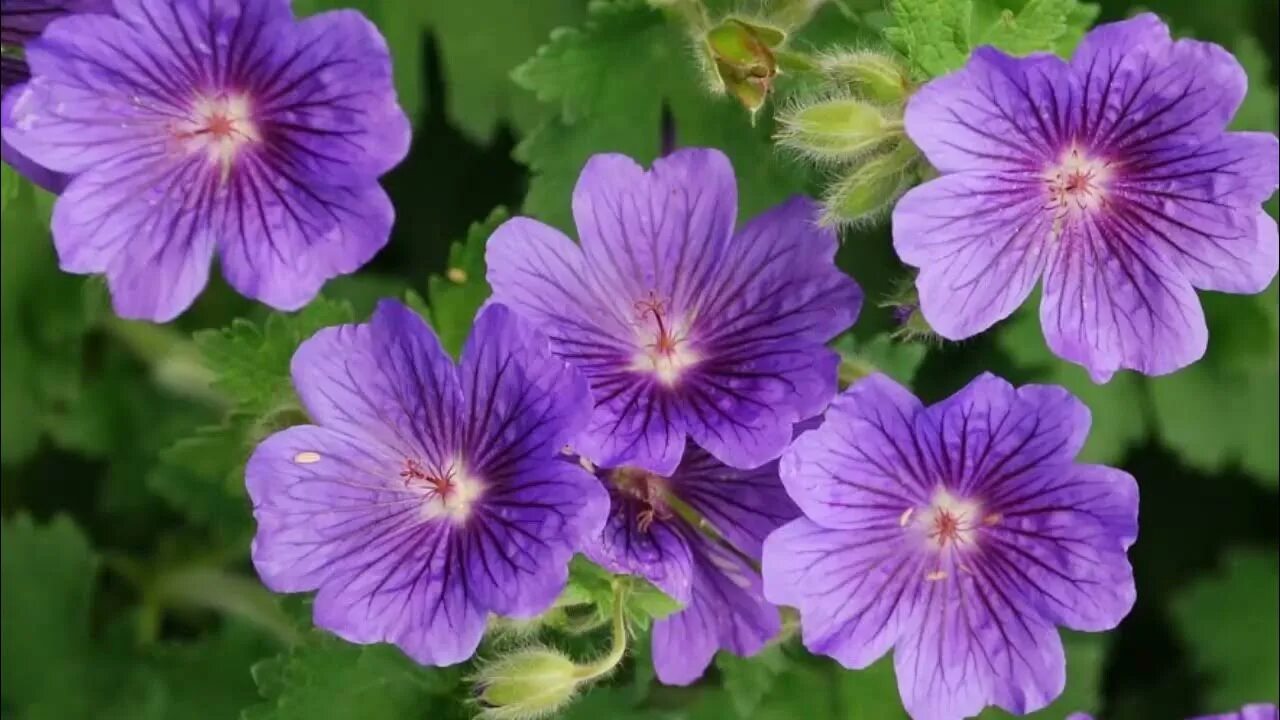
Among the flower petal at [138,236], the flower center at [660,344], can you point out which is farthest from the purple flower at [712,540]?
the flower petal at [138,236]

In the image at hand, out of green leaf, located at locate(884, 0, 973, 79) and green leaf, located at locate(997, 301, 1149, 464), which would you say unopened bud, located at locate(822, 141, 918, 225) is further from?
green leaf, located at locate(997, 301, 1149, 464)

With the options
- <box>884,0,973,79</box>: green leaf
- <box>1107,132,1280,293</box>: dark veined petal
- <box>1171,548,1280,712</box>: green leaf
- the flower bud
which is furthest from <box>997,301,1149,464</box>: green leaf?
the flower bud

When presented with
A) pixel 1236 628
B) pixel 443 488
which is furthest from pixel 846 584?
pixel 1236 628

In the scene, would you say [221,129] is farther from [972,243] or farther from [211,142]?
[972,243]

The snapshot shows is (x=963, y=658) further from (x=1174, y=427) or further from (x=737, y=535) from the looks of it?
(x=1174, y=427)

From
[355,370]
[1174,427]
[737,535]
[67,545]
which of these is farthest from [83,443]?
[1174,427]
